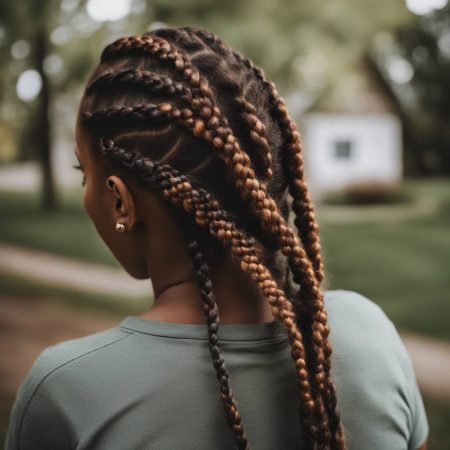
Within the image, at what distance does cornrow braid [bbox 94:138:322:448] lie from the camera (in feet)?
3.99

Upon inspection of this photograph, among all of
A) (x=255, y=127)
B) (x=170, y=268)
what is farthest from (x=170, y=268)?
(x=255, y=127)

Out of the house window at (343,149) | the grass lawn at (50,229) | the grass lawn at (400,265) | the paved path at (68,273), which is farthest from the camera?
the house window at (343,149)

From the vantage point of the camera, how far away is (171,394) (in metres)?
1.16

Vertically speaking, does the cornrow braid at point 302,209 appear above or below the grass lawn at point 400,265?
above

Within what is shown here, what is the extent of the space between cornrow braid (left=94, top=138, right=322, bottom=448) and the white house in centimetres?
2058

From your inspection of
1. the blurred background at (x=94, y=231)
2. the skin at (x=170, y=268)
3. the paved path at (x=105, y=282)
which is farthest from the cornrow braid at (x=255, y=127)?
the paved path at (x=105, y=282)

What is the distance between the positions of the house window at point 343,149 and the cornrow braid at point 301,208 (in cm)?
2167

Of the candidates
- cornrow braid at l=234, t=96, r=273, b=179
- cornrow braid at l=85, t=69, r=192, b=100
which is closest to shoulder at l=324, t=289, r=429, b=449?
cornrow braid at l=234, t=96, r=273, b=179

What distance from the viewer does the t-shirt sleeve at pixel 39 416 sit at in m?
1.13

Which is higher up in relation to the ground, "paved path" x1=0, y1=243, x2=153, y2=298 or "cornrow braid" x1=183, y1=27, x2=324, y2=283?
"cornrow braid" x1=183, y1=27, x2=324, y2=283

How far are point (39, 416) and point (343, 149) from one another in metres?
22.5

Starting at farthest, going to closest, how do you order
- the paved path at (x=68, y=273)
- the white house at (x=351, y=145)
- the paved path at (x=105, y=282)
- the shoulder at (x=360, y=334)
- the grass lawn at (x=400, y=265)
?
the white house at (x=351, y=145) → the paved path at (x=68, y=273) → the grass lawn at (x=400, y=265) → the paved path at (x=105, y=282) → the shoulder at (x=360, y=334)

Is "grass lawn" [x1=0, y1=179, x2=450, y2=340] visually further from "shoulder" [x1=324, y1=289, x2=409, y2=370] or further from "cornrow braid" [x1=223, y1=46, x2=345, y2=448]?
"cornrow braid" [x1=223, y1=46, x2=345, y2=448]

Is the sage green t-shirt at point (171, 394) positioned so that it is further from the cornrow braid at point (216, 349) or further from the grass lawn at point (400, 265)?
the grass lawn at point (400, 265)
